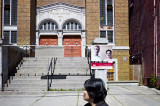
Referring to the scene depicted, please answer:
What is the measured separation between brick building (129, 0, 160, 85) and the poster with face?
4462 mm

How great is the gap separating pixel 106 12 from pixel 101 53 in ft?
34.3

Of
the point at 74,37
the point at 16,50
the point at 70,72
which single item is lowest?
the point at 70,72

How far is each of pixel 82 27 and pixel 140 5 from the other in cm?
602

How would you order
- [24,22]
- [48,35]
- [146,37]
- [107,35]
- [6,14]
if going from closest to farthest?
[146,37]
[24,22]
[6,14]
[107,35]
[48,35]

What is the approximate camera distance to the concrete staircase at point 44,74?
10891 millimetres

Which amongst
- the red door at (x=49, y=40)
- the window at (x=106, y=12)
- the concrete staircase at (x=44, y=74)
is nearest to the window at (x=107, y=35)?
the window at (x=106, y=12)

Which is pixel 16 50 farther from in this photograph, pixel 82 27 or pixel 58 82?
pixel 82 27

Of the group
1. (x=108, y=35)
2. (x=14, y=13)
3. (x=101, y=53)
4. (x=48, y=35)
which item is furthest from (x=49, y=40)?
(x=101, y=53)

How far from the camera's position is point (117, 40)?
766 inches

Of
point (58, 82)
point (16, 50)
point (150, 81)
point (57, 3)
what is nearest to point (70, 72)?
point (58, 82)

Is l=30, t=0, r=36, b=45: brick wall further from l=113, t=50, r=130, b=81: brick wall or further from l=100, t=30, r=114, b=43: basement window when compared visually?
l=113, t=50, r=130, b=81: brick wall

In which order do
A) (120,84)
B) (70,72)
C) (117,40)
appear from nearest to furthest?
(70,72) → (120,84) → (117,40)

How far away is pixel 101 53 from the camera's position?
10367mm

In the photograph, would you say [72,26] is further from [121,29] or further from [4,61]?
[4,61]
